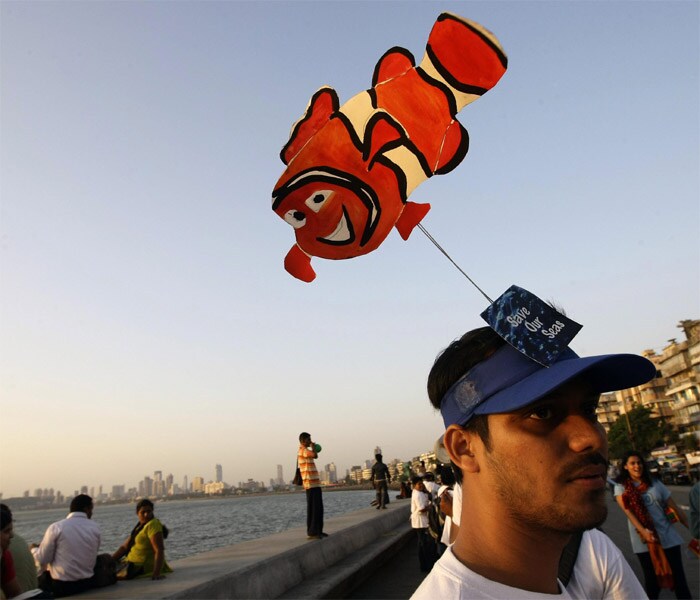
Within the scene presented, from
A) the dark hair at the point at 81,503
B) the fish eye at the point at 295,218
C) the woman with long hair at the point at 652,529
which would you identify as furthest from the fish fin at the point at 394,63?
the dark hair at the point at 81,503

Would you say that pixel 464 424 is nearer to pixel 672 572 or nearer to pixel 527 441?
pixel 527 441

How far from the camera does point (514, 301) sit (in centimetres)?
148

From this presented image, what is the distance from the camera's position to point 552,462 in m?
1.27

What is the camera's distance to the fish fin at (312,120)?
259 cm

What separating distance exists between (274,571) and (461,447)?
196 inches

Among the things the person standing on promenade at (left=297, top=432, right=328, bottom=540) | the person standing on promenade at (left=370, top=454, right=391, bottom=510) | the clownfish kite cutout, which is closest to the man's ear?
the clownfish kite cutout

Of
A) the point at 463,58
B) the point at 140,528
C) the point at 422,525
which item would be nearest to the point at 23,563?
the point at 140,528

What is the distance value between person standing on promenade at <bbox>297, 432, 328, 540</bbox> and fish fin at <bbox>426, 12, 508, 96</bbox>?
21.1ft

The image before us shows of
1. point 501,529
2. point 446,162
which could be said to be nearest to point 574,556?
point 501,529

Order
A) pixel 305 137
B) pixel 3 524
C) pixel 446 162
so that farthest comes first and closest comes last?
pixel 3 524, pixel 446 162, pixel 305 137

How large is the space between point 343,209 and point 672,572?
5.58m

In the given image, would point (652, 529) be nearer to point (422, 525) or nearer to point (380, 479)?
point (422, 525)

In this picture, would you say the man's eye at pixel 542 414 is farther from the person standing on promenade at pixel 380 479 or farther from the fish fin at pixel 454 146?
the person standing on promenade at pixel 380 479

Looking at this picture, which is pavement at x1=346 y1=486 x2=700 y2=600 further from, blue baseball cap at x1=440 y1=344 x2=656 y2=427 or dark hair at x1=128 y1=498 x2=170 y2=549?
blue baseball cap at x1=440 y1=344 x2=656 y2=427
